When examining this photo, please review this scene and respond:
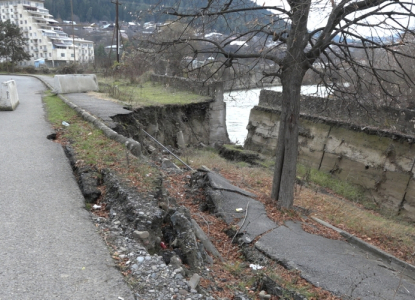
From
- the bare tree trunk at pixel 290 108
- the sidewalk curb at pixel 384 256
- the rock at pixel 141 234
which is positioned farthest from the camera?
the bare tree trunk at pixel 290 108

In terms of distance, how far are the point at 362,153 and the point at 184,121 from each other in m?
8.24

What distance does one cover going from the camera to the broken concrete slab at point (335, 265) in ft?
15.5

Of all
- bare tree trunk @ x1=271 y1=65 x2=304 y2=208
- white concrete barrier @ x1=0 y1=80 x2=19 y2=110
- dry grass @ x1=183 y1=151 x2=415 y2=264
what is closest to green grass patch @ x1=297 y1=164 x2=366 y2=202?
dry grass @ x1=183 y1=151 x2=415 y2=264

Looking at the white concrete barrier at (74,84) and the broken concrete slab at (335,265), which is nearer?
the broken concrete slab at (335,265)

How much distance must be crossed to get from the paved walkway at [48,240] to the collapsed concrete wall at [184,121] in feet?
20.6

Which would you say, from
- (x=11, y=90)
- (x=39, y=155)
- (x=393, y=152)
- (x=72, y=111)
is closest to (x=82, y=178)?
(x=39, y=155)

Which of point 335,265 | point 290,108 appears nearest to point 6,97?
point 290,108

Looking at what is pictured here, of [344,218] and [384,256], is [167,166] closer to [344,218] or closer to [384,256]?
[344,218]

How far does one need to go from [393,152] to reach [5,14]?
94.4 metres

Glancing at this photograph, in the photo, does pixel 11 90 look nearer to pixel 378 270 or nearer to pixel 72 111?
pixel 72 111

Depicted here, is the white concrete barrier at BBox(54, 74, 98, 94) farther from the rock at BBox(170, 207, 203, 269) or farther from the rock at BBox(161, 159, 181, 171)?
the rock at BBox(170, 207, 203, 269)

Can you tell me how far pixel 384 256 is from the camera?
6.41 m

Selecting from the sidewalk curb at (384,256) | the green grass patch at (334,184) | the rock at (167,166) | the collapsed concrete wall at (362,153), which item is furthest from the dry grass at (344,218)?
the rock at (167,166)

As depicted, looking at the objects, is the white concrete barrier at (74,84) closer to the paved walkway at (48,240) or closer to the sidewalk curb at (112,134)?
the sidewalk curb at (112,134)
